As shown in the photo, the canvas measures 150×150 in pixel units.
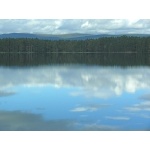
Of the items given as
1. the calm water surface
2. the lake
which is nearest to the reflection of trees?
the lake

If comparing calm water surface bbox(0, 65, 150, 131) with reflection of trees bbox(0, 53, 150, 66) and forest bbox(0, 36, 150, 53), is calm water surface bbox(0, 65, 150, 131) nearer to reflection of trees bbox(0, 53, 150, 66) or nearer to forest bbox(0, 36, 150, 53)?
forest bbox(0, 36, 150, 53)

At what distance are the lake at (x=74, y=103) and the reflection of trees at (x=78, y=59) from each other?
9.13 feet

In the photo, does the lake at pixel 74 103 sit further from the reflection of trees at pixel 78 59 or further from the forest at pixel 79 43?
the reflection of trees at pixel 78 59

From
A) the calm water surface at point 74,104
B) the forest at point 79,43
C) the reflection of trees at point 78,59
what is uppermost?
the forest at point 79,43

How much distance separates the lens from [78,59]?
16672 mm

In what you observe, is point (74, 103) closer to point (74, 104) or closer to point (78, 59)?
point (74, 104)

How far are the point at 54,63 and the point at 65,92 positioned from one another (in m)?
7.91

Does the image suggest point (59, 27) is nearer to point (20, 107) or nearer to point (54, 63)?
point (20, 107)

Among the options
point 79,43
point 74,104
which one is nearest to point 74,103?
point 74,104

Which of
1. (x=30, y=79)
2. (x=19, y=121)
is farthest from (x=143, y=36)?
(x=19, y=121)

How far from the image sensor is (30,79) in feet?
37.7

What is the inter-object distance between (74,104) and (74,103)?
129 mm

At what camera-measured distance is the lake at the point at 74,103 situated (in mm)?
6043

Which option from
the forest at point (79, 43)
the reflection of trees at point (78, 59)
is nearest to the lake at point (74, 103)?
the forest at point (79, 43)
